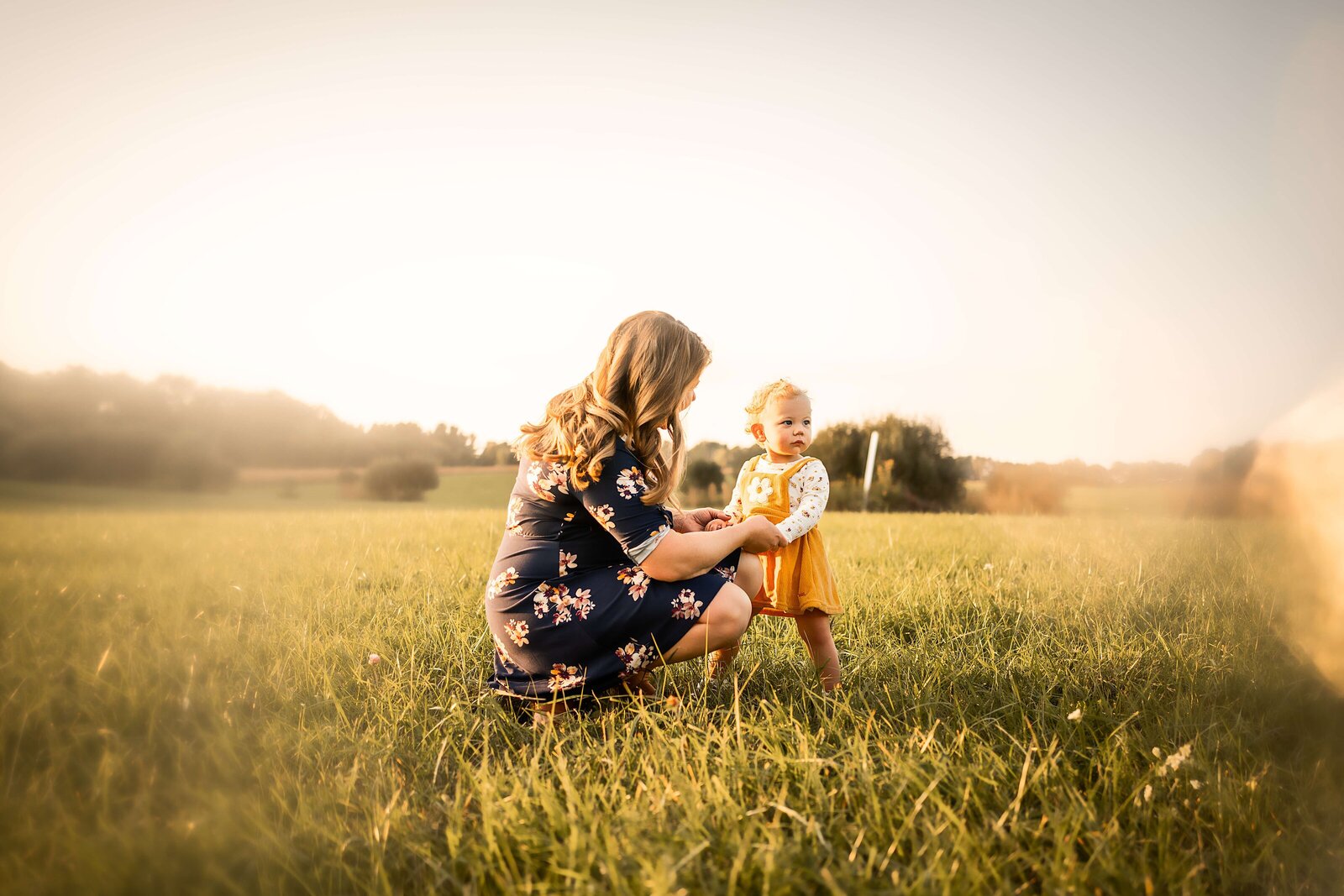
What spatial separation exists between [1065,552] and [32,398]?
5394 mm

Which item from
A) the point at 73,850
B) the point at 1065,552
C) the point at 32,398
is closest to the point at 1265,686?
the point at 1065,552

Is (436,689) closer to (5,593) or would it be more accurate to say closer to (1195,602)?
(5,593)

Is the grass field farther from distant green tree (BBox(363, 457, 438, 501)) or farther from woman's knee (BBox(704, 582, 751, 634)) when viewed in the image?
woman's knee (BBox(704, 582, 751, 634))

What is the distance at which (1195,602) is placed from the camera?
2.98m

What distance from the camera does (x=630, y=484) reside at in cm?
256

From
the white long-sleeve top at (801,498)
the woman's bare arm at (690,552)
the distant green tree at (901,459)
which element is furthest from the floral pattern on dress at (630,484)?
the distant green tree at (901,459)

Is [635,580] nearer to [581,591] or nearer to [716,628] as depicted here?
[581,591]

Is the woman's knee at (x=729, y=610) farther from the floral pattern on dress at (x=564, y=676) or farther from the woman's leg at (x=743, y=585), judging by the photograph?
the floral pattern on dress at (x=564, y=676)

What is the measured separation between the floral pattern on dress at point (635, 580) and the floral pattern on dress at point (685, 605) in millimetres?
124

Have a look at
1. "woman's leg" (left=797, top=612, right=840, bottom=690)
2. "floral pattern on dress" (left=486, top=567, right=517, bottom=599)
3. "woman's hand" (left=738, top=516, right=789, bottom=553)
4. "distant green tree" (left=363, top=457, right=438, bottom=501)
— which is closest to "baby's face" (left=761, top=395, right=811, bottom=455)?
"woman's hand" (left=738, top=516, right=789, bottom=553)

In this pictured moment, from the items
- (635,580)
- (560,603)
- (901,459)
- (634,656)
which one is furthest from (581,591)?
(901,459)

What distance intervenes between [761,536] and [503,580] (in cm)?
103

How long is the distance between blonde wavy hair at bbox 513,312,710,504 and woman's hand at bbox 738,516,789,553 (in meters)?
0.36

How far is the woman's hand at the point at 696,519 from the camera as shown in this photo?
2.98 meters
